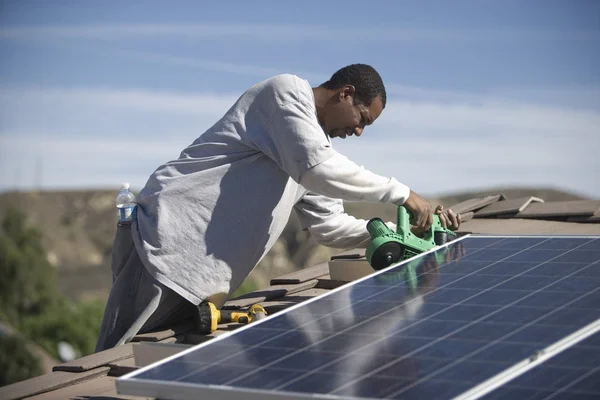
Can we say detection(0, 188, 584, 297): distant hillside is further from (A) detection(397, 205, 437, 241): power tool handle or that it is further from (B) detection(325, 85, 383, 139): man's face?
(A) detection(397, 205, 437, 241): power tool handle

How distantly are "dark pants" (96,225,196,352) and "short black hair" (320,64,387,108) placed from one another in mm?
1608

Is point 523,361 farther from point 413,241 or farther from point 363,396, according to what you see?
point 413,241

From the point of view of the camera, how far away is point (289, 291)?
740cm

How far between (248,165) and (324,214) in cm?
108

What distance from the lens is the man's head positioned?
20.7 ft

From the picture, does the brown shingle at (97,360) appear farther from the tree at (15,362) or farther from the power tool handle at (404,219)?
the tree at (15,362)

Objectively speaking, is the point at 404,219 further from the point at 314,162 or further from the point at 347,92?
the point at 347,92

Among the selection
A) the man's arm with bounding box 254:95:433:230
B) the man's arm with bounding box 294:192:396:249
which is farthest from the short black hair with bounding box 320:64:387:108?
the man's arm with bounding box 294:192:396:249

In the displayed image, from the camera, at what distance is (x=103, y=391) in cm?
509

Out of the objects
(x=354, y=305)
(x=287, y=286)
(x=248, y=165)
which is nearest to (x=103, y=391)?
(x=354, y=305)

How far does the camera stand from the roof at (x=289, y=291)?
16.8 ft

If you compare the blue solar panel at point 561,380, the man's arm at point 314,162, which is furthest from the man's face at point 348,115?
the blue solar panel at point 561,380

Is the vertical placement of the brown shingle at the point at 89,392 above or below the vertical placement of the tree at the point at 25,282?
above

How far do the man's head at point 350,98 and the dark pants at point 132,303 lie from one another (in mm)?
1442
